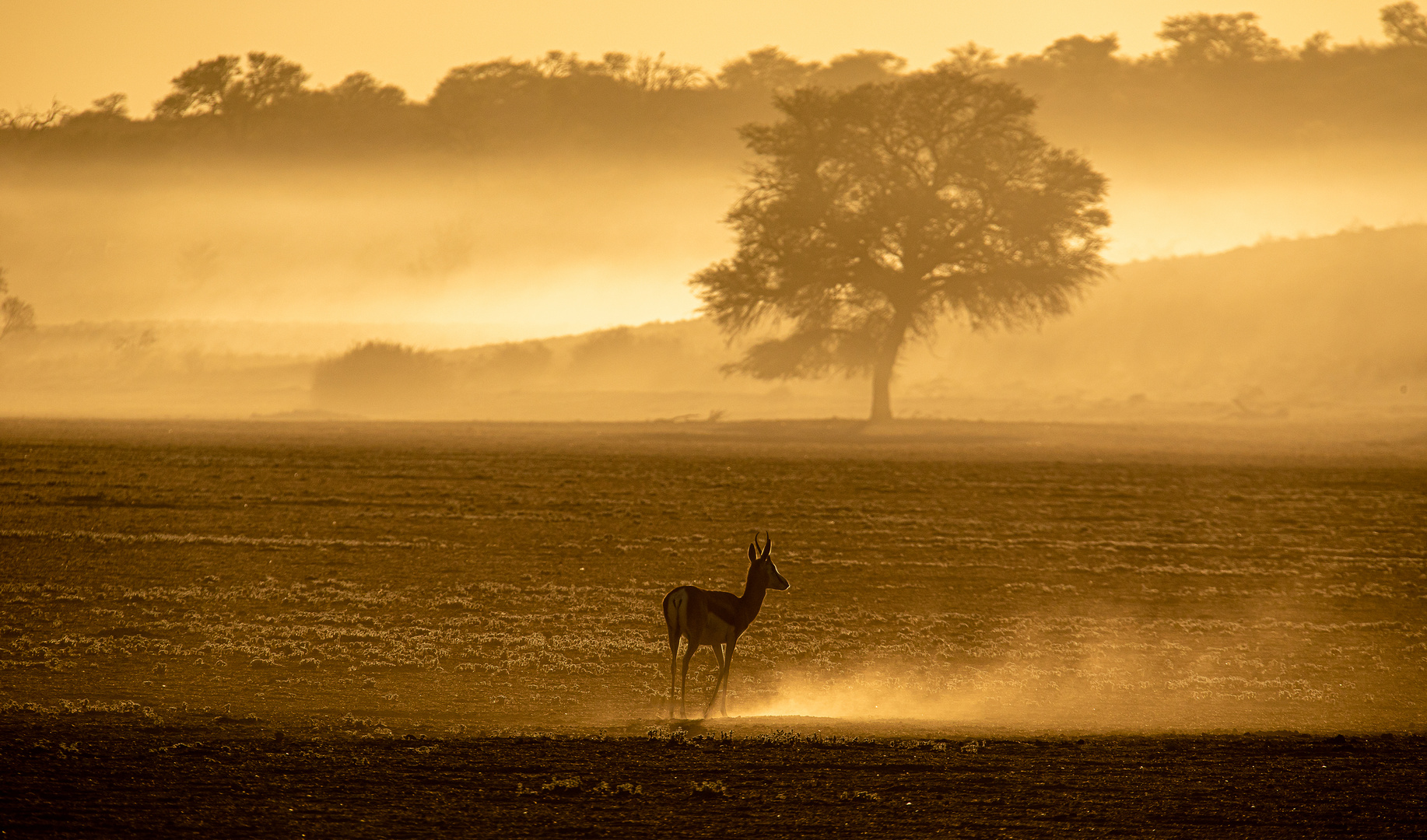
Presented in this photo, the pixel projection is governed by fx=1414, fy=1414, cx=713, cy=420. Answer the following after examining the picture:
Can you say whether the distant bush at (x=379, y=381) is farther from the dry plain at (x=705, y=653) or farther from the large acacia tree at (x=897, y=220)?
the dry plain at (x=705, y=653)

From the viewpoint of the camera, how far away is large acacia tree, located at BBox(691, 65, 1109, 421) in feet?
185

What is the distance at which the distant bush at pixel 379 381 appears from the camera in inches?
3489

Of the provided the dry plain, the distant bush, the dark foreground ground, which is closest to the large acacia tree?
the dry plain

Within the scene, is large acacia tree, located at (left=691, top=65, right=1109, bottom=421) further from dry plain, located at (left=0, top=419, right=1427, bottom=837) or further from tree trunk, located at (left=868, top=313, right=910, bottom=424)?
dry plain, located at (left=0, top=419, right=1427, bottom=837)

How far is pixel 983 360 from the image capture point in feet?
312

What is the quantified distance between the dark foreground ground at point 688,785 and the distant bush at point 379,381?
76.2 metres

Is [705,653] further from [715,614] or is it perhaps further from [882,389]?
[882,389]

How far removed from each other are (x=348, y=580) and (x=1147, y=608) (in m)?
12.1

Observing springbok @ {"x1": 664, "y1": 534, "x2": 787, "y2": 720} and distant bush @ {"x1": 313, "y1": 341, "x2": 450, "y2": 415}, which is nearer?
springbok @ {"x1": 664, "y1": 534, "x2": 787, "y2": 720}

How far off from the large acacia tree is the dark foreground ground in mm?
44611

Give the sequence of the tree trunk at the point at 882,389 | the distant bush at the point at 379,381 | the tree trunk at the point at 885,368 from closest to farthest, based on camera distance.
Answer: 1. the tree trunk at the point at 885,368
2. the tree trunk at the point at 882,389
3. the distant bush at the point at 379,381

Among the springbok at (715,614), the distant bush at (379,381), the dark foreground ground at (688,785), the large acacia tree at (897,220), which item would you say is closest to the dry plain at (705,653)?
the dark foreground ground at (688,785)

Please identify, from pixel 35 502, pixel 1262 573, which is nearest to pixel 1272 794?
pixel 1262 573

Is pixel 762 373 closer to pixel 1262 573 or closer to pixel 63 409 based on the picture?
pixel 1262 573
